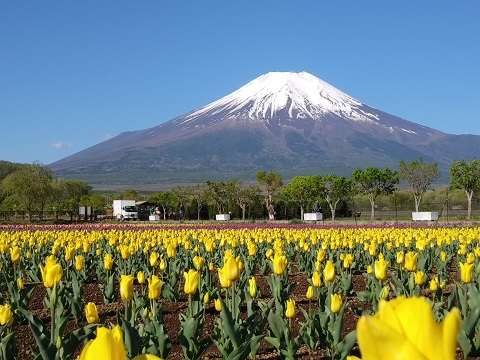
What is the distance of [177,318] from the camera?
22.6 ft

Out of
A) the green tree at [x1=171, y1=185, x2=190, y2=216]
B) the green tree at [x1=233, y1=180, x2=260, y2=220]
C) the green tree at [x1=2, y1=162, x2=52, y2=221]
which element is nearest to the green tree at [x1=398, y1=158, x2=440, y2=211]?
the green tree at [x1=233, y1=180, x2=260, y2=220]

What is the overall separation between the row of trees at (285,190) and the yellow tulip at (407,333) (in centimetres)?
3952

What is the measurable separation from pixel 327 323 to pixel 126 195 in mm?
79402

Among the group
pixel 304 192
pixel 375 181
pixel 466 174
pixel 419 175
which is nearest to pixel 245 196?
pixel 304 192

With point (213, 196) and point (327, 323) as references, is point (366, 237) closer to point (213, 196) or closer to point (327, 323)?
point (327, 323)

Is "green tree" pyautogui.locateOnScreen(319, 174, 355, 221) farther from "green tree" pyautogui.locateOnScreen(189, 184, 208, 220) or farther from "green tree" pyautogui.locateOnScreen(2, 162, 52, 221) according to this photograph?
"green tree" pyautogui.locateOnScreen(2, 162, 52, 221)

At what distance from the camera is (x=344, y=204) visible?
173ft

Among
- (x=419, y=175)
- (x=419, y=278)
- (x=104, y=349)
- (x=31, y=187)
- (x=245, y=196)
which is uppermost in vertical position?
(x=419, y=175)

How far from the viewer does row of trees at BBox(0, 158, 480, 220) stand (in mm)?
41656

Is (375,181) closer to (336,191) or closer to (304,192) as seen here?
(336,191)

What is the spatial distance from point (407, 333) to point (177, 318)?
20.9 ft

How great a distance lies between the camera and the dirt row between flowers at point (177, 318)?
530 cm

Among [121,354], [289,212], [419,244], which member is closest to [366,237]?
[419,244]

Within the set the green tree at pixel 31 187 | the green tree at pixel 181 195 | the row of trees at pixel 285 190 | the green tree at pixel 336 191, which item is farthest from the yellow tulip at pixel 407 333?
the green tree at pixel 181 195
